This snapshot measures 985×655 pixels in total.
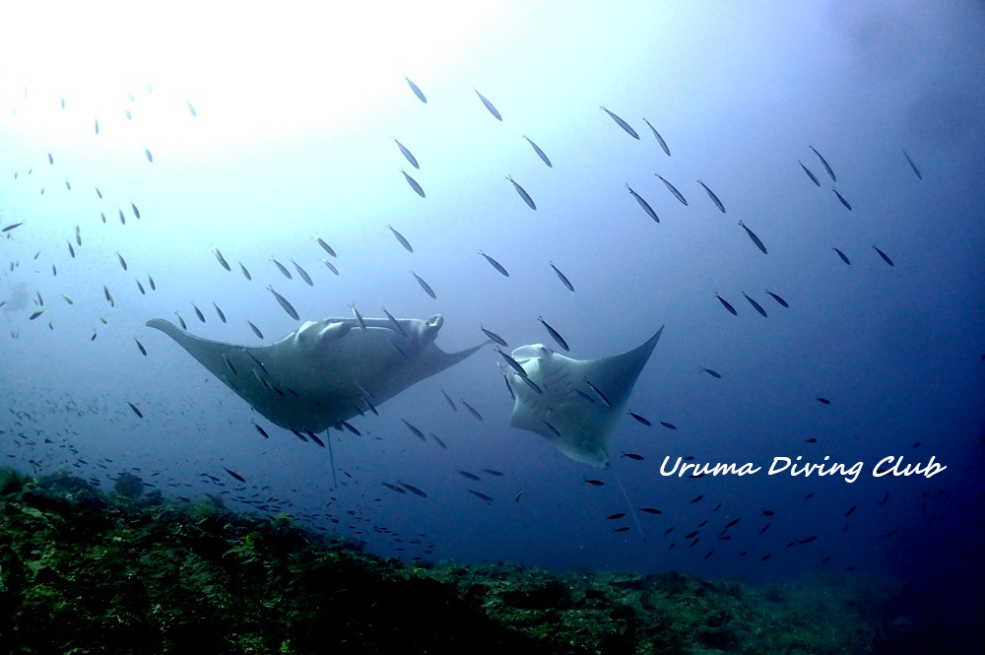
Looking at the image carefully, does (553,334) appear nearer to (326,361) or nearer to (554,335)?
(554,335)

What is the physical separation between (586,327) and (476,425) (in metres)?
28.4

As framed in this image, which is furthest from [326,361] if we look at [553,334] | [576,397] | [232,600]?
[576,397]

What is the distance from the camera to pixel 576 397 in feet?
27.2

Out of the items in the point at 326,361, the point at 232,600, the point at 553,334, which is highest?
the point at 553,334

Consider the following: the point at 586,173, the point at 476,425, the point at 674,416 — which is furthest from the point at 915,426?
the point at 586,173

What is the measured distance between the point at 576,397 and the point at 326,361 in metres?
4.55

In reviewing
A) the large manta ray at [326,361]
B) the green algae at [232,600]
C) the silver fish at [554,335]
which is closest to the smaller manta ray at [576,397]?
the large manta ray at [326,361]

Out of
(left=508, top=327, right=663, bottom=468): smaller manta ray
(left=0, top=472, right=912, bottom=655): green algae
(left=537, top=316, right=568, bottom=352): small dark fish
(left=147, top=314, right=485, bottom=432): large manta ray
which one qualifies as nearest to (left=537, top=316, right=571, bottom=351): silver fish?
(left=537, top=316, right=568, bottom=352): small dark fish

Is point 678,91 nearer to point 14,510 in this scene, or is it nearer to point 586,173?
point 586,173

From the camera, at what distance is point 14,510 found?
3033 mm

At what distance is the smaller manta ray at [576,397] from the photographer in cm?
773

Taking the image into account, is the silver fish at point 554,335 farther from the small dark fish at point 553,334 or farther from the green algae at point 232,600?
the green algae at point 232,600

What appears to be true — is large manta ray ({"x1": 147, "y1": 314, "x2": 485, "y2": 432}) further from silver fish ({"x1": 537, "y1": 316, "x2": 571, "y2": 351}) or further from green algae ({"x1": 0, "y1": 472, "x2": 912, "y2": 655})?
green algae ({"x1": 0, "y1": 472, "x2": 912, "y2": 655})

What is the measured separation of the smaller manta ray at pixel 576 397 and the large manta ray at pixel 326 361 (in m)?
1.92
